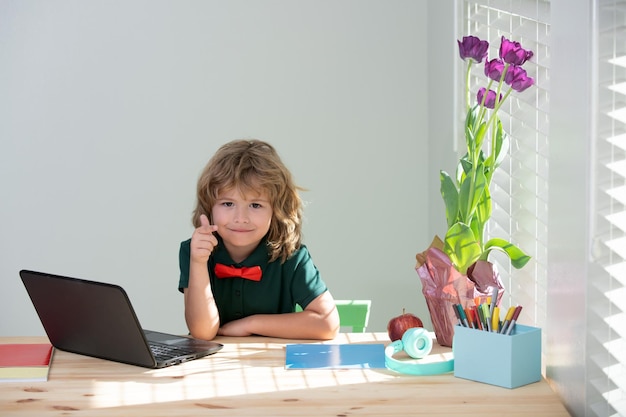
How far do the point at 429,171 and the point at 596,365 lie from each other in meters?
2.08

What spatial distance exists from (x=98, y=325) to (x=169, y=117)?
1.87 meters

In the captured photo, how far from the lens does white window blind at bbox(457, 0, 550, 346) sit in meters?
1.68

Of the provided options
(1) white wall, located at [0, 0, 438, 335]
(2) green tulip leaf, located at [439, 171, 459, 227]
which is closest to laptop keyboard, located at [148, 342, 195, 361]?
(2) green tulip leaf, located at [439, 171, 459, 227]

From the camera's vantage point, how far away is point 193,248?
1.82 meters

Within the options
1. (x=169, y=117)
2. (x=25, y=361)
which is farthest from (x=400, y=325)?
(x=169, y=117)

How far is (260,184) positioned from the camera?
1.91 m

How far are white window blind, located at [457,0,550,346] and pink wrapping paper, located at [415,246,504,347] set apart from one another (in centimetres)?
11

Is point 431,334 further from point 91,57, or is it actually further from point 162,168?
point 91,57

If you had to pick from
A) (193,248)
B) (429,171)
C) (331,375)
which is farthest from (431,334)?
(429,171)

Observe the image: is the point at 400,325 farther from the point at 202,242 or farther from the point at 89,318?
the point at 89,318

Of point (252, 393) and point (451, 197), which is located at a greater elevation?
point (451, 197)

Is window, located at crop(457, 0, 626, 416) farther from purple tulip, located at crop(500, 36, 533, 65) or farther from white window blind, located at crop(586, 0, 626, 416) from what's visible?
purple tulip, located at crop(500, 36, 533, 65)

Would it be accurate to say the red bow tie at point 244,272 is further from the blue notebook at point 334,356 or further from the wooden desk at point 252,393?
the wooden desk at point 252,393

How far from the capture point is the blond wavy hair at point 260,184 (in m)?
1.91
